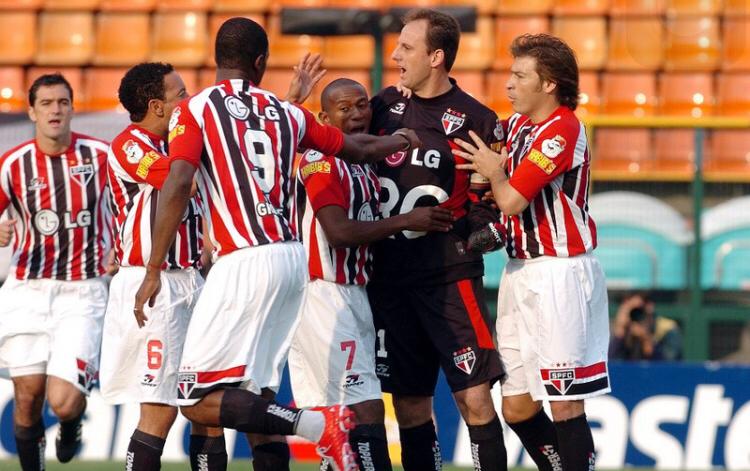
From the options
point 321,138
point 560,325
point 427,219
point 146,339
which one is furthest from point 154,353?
point 560,325

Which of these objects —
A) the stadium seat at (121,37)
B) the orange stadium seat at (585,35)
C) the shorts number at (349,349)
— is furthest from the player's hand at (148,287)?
the orange stadium seat at (585,35)

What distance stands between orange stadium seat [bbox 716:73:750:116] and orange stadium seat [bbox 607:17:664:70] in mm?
661

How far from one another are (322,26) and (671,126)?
2.81m

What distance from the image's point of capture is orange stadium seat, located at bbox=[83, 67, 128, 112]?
505 inches

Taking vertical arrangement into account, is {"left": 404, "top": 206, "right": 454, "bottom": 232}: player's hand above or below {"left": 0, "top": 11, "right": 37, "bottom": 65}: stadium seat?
below

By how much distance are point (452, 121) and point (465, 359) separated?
1.18 m

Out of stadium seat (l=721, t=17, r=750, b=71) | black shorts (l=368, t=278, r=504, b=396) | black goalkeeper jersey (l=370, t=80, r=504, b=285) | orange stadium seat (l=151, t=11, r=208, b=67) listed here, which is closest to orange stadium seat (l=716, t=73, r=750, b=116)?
stadium seat (l=721, t=17, r=750, b=71)

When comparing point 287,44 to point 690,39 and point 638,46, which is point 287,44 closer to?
point 638,46

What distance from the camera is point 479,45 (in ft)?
43.3

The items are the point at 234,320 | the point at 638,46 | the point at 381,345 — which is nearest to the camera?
the point at 234,320

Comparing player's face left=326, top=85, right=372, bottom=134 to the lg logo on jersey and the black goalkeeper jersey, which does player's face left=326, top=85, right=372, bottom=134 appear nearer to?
the black goalkeeper jersey

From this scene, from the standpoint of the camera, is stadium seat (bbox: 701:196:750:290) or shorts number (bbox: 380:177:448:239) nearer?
shorts number (bbox: 380:177:448:239)

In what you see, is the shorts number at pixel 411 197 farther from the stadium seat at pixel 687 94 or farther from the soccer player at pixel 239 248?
the stadium seat at pixel 687 94

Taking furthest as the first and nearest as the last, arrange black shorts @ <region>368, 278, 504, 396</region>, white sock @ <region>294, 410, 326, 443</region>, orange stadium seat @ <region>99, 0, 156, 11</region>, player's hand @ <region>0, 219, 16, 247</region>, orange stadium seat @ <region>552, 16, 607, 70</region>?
orange stadium seat @ <region>99, 0, 156, 11</region> → orange stadium seat @ <region>552, 16, 607, 70</region> → player's hand @ <region>0, 219, 16, 247</region> → black shorts @ <region>368, 278, 504, 396</region> → white sock @ <region>294, 410, 326, 443</region>
